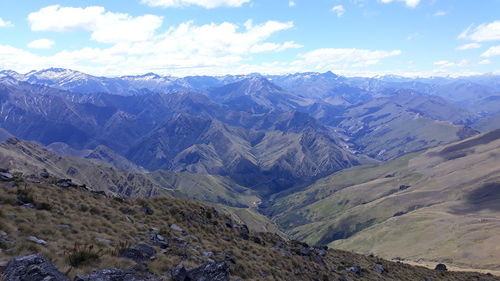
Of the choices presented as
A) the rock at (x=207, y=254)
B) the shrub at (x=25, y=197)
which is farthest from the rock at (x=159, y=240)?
the shrub at (x=25, y=197)

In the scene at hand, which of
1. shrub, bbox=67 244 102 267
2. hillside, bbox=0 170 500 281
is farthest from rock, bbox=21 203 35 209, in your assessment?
shrub, bbox=67 244 102 267

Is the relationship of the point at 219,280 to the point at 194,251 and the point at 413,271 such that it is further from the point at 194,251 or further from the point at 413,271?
the point at 413,271

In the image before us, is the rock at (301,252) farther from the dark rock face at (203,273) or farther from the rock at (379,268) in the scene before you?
the dark rock face at (203,273)

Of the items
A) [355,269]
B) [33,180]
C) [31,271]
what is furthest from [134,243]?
[355,269]

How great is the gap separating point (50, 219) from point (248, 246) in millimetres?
18403

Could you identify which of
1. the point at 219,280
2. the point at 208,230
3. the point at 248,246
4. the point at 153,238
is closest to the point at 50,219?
the point at 153,238

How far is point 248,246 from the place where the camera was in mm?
35219

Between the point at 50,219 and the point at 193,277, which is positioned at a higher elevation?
the point at 50,219

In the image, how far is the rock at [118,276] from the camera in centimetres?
1708

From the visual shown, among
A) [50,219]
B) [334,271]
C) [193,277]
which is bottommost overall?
[334,271]

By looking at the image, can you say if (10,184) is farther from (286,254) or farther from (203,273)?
(286,254)

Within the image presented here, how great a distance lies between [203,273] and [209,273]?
497 mm

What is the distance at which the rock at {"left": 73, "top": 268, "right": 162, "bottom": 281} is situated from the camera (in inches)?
673

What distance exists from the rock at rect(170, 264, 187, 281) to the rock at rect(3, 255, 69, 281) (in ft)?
20.1
